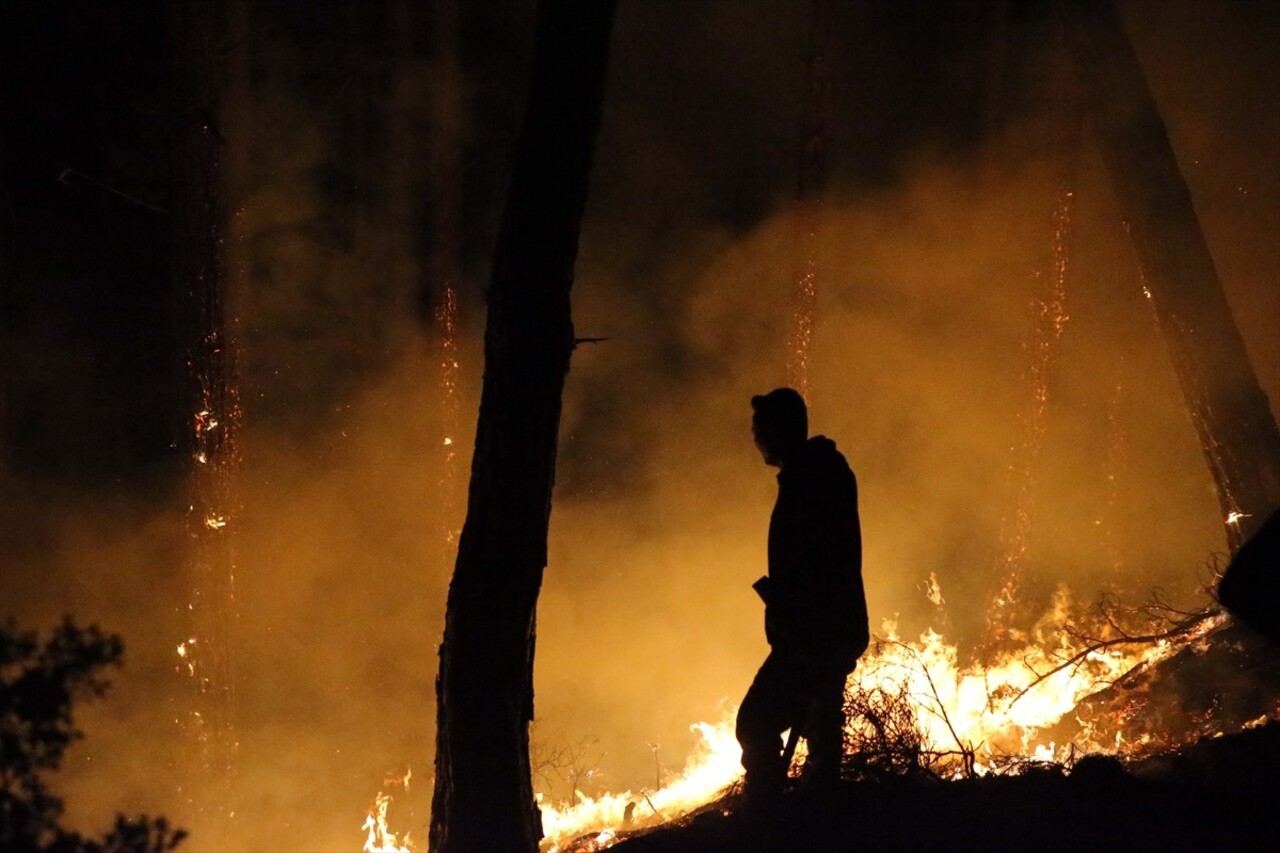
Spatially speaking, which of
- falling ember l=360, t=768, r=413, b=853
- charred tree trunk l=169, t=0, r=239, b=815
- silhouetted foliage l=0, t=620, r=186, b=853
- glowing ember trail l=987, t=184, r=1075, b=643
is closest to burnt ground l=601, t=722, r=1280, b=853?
silhouetted foliage l=0, t=620, r=186, b=853

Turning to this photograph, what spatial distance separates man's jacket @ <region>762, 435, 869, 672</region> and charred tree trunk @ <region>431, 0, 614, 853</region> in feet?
3.37

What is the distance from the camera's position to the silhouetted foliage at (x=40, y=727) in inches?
152

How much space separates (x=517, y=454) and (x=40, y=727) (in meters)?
2.48

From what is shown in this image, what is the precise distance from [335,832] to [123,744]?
8.43 ft

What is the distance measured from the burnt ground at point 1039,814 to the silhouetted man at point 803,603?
0.62ft

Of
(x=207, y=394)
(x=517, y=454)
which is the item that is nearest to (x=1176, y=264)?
(x=517, y=454)

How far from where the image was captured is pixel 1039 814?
3.57m

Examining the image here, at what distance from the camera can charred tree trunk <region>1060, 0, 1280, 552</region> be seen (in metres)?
7.05

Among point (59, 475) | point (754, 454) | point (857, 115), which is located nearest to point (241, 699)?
point (59, 475)

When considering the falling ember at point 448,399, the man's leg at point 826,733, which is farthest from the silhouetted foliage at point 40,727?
the falling ember at point 448,399

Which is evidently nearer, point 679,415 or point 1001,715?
point 1001,715

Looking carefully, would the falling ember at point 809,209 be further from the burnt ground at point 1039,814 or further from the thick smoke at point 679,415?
the burnt ground at point 1039,814

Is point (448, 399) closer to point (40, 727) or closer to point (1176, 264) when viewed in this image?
point (40, 727)

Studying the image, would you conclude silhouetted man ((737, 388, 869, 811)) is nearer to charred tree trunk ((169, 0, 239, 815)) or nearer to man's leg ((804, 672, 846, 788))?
man's leg ((804, 672, 846, 788))
